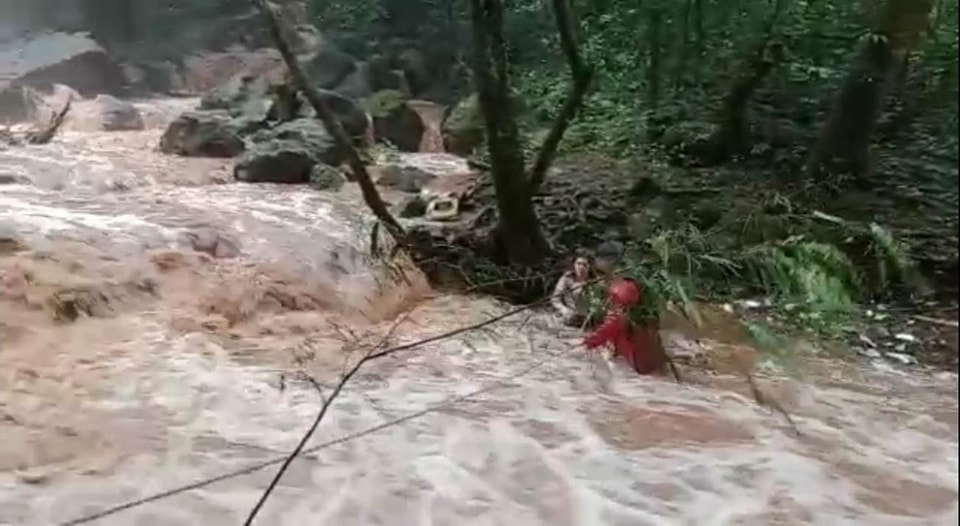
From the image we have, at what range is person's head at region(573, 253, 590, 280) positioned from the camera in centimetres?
131

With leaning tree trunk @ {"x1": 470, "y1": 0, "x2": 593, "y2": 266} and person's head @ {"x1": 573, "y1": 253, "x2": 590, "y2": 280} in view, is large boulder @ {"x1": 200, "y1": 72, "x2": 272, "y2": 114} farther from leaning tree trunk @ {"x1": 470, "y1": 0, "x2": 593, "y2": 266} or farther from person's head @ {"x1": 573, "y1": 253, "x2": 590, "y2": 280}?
person's head @ {"x1": 573, "y1": 253, "x2": 590, "y2": 280}

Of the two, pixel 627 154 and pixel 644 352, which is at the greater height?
pixel 627 154

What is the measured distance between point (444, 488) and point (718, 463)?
11.6 inches

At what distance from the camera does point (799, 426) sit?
1245 mm

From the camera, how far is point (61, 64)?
4.45 feet

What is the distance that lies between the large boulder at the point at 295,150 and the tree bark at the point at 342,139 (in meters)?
0.01

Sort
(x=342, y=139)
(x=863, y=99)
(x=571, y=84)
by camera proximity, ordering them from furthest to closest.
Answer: (x=342, y=139) → (x=571, y=84) → (x=863, y=99)

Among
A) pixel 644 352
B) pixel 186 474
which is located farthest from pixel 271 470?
pixel 644 352

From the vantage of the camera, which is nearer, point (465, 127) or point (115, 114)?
point (465, 127)

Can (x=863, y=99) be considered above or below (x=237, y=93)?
above

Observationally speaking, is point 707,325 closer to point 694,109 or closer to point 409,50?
point 694,109

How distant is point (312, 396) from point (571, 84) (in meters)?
0.45

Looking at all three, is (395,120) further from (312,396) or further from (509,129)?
(312,396)

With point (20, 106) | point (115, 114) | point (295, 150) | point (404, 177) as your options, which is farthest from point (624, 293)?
point (20, 106)
